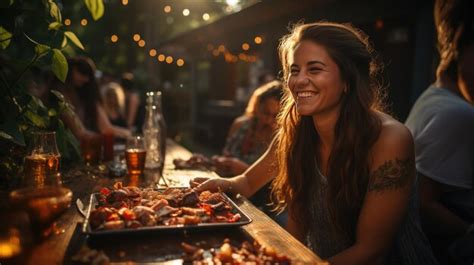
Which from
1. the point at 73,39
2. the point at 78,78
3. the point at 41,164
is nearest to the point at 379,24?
the point at 78,78

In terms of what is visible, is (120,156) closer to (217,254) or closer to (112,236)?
(112,236)

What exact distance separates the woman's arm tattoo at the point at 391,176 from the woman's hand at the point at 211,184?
710 mm

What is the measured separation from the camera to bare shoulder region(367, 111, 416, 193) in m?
1.88

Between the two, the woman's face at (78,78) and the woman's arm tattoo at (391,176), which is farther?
the woman's face at (78,78)

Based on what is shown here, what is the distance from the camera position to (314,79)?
2027 millimetres

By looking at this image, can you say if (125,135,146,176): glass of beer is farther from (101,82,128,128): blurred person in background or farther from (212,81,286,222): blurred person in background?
(101,82,128,128): blurred person in background

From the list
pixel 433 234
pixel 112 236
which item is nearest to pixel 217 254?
pixel 112 236

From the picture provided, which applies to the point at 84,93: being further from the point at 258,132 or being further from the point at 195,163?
the point at 195,163

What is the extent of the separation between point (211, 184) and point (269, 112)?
1.80 meters

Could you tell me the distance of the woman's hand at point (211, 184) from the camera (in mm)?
2076

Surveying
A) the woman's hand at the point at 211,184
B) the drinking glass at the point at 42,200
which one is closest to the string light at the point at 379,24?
the woman's hand at the point at 211,184

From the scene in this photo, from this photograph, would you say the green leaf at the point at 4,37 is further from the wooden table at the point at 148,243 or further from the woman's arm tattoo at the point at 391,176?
the woman's arm tattoo at the point at 391,176

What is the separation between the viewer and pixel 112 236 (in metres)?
1.42

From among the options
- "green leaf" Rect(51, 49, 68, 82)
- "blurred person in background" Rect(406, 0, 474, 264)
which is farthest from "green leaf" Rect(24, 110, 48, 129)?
"blurred person in background" Rect(406, 0, 474, 264)
